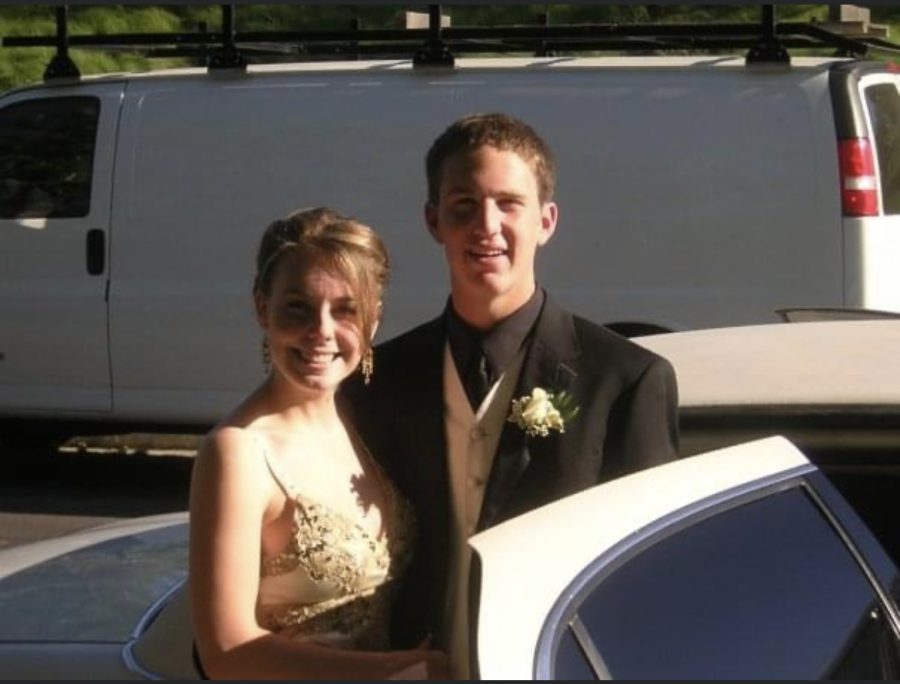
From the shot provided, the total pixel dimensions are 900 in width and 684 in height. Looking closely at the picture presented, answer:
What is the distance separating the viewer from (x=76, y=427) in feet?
34.3

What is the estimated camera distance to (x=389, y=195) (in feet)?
30.5

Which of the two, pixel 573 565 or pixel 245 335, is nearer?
pixel 573 565

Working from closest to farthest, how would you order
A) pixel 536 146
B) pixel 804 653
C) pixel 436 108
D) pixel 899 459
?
pixel 804 653, pixel 536 146, pixel 899 459, pixel 436 108

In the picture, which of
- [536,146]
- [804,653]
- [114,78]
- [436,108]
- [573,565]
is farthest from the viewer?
[114,78]

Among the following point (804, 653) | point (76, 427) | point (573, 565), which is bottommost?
point (76, 427)

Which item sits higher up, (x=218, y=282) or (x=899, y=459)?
(x=899, y=459)

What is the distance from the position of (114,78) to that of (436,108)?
1759 mm

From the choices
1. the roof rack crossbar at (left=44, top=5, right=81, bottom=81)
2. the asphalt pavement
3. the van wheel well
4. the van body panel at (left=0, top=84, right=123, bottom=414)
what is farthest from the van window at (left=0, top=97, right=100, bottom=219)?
the van wheel well

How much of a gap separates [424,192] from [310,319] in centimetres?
659

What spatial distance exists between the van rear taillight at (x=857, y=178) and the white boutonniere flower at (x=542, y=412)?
19.8 feet

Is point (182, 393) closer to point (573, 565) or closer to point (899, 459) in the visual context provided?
point (899, 459)

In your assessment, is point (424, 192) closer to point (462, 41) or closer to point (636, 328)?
point (462, 41)

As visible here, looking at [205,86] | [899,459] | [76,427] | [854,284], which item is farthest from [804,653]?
[76,427]

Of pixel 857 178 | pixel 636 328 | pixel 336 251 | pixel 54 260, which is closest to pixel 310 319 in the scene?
pixel 336 251
